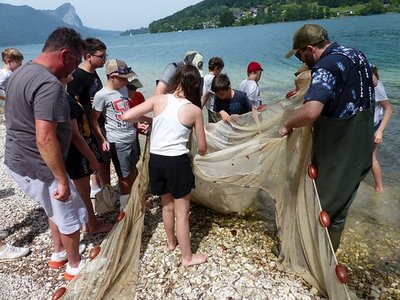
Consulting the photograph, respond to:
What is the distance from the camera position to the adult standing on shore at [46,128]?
2730 millimetres

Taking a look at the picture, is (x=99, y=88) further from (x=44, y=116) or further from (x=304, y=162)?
(x=304, y=162)

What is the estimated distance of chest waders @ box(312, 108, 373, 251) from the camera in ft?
9.45

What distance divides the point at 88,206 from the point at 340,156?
3033mm

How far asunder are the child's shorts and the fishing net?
29 centimetres

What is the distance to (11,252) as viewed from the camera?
4.12 metres

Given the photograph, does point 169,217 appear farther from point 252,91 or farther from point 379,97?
point 379,97

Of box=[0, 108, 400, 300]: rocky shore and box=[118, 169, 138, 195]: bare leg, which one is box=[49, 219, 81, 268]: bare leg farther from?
box=[118, 169, 138, 195]: bare leg

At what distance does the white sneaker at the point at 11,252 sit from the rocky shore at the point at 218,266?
0.22 feet

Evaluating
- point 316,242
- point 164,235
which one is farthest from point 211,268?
point 316,242

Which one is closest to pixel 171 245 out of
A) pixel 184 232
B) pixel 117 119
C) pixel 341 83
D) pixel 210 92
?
pixel 184 232

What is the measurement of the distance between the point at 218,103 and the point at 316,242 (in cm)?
295

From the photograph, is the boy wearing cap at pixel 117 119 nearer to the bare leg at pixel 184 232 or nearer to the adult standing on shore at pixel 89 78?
the adult standing on shore at pixel 89 78

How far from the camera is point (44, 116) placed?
2.70 metres

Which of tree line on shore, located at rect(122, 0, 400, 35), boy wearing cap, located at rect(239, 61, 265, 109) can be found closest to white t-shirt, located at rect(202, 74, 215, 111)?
boy wearing cap, located at rect(239, 61, 265, 109)
